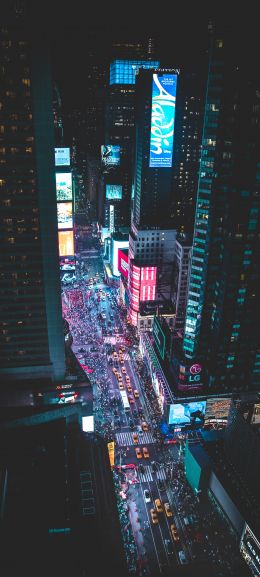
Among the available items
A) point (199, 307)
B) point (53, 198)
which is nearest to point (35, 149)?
point (53, 198)

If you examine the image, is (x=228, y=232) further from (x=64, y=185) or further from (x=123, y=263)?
(x=64, y=185)

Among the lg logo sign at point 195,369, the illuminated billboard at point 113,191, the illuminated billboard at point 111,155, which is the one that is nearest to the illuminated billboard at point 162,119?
the illuminated billboard at point 113,191

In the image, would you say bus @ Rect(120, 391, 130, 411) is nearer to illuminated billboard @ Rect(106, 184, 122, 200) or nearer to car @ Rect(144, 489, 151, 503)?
car @ Rect(144, 489, 151, 503)

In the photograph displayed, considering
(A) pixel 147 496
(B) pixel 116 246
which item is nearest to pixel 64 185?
(B) pixel 116 246

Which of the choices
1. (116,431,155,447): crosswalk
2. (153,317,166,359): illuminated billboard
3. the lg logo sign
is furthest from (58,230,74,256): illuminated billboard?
(116,431,155,447): crosswalk

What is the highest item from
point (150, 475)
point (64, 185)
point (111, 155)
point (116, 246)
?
point (111, 155)

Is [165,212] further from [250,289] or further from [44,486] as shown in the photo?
[44,486]
